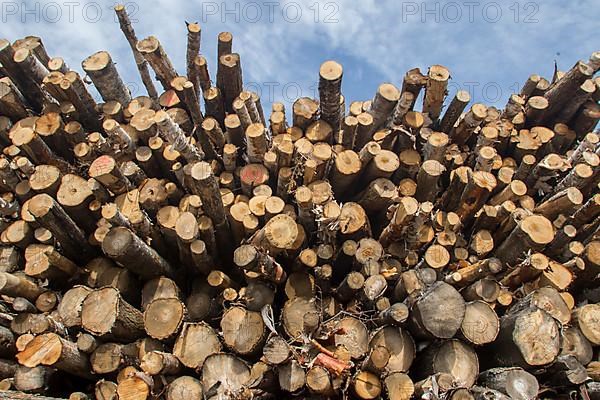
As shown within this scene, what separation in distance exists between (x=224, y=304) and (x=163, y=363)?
85 cm

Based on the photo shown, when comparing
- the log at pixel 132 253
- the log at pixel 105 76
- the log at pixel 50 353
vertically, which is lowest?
the log at pixel 50 353

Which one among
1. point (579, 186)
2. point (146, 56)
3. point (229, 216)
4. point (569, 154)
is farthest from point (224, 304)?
point (569, 154)

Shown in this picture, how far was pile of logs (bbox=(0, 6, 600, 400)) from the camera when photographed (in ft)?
11.3

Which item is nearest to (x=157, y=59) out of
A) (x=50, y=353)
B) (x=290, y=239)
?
(x=290, y=239)

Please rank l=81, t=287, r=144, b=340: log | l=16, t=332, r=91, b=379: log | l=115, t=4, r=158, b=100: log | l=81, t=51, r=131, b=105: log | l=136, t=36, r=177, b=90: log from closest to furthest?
l=16, t=332, r=91, b=379: log < l=81, t=287, r=144, b=340: log < l=81, t=51, r=131, b=105: log < l=136, t=36, r=177, b=90: log < l=115, t=4, r=158, b=100: log

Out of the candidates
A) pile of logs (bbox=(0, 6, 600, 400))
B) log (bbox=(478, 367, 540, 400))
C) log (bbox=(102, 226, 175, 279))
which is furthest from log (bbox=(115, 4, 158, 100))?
log (bbox=(478, 367, 540, 400))

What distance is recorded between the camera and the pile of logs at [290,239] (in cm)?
346

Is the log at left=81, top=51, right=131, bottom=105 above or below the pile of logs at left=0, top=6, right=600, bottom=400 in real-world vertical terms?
above

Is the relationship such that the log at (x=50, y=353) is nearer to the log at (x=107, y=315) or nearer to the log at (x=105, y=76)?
the log at (x=107, y=315)

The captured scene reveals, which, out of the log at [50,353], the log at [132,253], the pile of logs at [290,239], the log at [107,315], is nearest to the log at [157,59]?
the pile of logs at [290,239]

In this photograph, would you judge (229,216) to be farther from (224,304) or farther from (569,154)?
(569,154)

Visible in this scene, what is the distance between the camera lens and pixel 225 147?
4887 millimetres

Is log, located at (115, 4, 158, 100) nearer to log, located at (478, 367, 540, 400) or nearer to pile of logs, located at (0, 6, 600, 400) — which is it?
pile of logs, located at (0, 6, 600, 400)

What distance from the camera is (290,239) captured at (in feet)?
12.8
